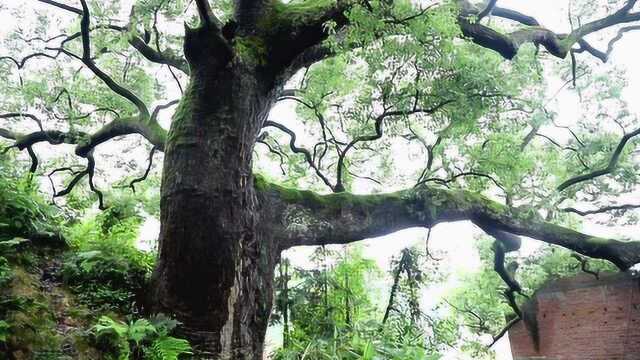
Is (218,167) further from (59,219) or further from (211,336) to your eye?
(59,219)

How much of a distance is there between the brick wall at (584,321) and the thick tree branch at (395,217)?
17.9 ft

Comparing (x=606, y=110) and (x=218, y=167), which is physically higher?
(x=606, y=110)

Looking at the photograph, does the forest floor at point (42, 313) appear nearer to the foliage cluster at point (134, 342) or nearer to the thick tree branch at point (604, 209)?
the foliage cluster at point (134, 342)

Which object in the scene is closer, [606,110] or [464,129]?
[464,129]

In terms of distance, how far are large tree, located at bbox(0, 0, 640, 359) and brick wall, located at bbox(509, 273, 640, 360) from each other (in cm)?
418

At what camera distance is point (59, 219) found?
521cm

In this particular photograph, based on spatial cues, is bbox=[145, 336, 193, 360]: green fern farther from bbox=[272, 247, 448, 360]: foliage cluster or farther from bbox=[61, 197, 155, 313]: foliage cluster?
bbox=[272, 247, 448, 360]: foliage cluster

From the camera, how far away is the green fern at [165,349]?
128 inches

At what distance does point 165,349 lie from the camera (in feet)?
10.8

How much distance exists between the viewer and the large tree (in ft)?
13.4

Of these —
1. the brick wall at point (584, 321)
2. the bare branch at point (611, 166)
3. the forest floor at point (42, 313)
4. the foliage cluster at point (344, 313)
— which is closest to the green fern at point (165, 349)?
the forest floor at point (42, 313)

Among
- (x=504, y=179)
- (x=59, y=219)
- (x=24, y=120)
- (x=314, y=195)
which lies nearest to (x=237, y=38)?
(x=314, y=195)

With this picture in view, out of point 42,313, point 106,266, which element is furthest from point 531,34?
point 42,313

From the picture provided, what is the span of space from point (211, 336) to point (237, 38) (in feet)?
9.37
